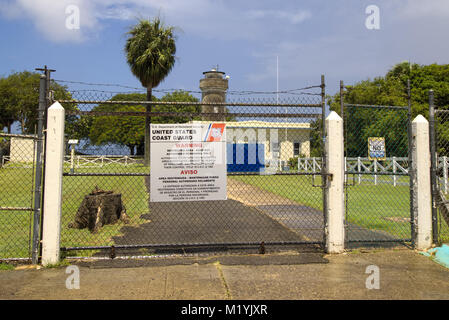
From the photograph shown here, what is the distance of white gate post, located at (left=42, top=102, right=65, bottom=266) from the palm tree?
2613 cm

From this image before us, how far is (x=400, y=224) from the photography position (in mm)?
8141

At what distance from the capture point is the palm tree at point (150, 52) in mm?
29906

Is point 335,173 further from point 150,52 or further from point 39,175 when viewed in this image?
point 150,52

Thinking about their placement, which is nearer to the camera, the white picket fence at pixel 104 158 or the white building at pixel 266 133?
the white picket fence at pixel 104 158

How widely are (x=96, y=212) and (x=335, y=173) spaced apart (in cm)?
489

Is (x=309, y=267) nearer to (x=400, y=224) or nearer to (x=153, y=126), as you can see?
(x=153, y=126)

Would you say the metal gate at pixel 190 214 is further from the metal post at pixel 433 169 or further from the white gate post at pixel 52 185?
the metal post at pixel 433 169

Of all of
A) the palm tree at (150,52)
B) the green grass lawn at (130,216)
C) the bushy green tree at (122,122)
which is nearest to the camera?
the green grass lawn at (130,216)

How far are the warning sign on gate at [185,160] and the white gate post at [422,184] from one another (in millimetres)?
3159

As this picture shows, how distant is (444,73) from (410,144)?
3791 cm

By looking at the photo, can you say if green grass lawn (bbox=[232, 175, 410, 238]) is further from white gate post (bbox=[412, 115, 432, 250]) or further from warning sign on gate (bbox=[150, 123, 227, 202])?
warning sign on gate (bbox=[150, 123, 227, 202])

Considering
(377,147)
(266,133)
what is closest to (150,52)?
(266,133)

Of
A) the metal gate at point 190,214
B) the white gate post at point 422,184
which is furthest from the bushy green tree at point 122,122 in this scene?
the white gate post at point 422,184

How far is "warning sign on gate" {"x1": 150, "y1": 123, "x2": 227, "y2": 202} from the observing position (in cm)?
538
